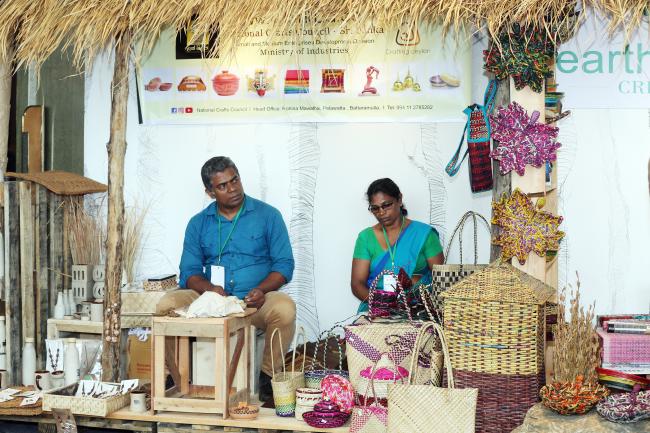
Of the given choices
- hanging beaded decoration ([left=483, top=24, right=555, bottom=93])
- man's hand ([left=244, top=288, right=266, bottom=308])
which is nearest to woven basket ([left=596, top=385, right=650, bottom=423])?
hanging beaded decoration ([left=483, top=24, right=555, bottom=93])

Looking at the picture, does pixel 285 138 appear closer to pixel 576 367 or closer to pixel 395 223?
pixel 395 223

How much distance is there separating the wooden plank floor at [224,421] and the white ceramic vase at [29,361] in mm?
1090

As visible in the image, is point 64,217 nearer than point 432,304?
No

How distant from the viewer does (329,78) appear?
22.3ft

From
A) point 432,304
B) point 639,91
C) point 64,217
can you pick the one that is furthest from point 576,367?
point 64,217

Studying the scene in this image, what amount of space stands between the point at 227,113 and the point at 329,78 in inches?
32.5

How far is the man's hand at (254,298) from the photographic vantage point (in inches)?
235

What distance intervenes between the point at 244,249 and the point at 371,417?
2.04 meters

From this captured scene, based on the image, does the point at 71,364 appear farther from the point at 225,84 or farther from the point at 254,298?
the point at 225,84

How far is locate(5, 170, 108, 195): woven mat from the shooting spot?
21.3 ft

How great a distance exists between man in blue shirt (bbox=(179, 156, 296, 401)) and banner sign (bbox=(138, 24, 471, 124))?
0.78 m

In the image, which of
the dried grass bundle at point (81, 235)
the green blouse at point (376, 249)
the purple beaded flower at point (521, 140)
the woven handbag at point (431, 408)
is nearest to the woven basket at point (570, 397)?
the woven handbag at point (431, 408)

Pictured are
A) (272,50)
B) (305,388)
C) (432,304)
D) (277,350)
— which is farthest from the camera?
(272,50)

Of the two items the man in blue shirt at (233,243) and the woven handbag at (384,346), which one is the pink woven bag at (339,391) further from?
the man in blue shirt at (233,243)
